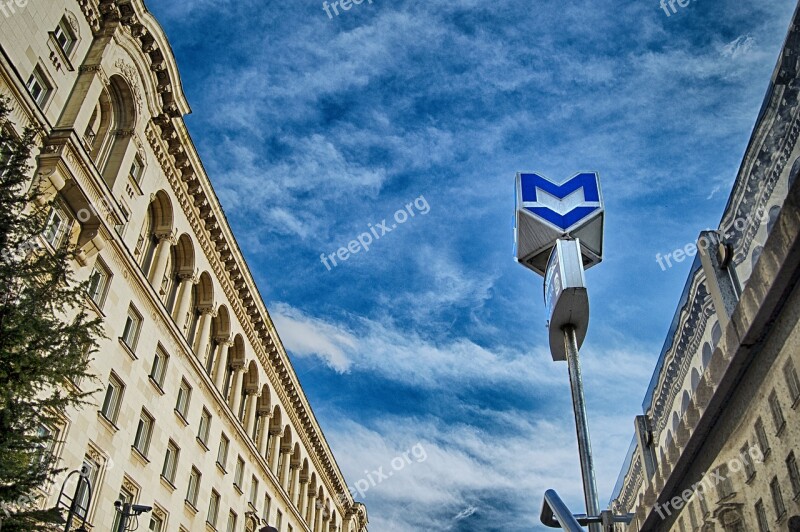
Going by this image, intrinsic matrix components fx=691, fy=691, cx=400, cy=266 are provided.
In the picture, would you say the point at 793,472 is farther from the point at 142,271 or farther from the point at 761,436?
the point at 142,271

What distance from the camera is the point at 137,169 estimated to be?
2669 cm

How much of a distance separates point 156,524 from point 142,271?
954 cm

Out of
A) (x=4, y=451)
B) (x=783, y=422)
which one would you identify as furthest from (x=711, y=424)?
(x=4, y=451)

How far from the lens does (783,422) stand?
5.00 metres

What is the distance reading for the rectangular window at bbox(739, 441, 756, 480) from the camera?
17.5ft

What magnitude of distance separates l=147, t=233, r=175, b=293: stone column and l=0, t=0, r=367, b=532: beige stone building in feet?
0.19

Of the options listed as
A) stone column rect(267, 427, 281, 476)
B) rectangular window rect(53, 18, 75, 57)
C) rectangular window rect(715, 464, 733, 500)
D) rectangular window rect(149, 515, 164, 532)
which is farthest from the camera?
stone column rect(267, 427, 281, 476)

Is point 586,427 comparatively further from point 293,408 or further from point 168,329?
point 293,408

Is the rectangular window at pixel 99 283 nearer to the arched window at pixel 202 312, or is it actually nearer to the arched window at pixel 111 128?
the arched window at pixel 111 128

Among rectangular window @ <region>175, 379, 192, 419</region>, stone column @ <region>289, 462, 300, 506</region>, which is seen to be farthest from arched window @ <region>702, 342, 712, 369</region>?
stone column @ <region>289, 462, 300, 506</region>

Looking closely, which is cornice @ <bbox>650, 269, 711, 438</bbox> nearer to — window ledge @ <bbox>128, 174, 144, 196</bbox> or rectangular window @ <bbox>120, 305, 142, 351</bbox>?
rectangular window @ <bbox>120, 305, 142, 351</bbox>

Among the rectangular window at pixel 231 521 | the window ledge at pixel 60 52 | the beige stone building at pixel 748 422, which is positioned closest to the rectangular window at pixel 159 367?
the rectangular window at pixel 231 521

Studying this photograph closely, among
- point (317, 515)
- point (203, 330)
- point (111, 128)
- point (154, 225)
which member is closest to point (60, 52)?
point (111, 128)

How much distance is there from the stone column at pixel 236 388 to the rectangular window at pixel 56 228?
16648mm
